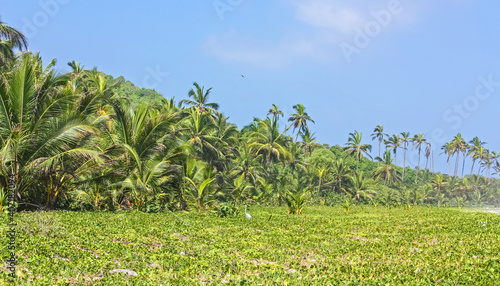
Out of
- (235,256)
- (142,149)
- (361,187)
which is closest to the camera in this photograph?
(235,256)

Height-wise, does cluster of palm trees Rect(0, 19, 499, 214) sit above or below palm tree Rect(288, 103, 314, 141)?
below

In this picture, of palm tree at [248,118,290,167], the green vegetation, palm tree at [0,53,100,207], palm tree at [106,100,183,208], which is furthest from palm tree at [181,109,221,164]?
the green vegetation

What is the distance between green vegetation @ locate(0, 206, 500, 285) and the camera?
17.5 feet

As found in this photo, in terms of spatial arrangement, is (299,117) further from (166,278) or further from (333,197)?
(166,278)

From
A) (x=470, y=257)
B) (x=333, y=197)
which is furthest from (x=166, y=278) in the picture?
(x=333, y=197)

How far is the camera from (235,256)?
689 cm

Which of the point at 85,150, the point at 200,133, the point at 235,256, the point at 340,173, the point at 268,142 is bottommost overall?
the point at 235,256

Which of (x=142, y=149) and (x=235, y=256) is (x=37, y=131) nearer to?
(x=142, y=149)

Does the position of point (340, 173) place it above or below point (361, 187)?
above

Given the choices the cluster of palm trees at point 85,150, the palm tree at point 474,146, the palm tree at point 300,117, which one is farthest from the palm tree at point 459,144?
the cluster of palm trees at point 85,150

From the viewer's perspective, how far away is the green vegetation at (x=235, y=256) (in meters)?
5.32

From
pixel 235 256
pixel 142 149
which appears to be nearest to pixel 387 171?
pixel 142 149

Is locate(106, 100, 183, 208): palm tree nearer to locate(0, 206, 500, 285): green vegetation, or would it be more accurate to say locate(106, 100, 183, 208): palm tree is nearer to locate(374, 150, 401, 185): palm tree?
locate(0, 206, 500, 285): green vegetation

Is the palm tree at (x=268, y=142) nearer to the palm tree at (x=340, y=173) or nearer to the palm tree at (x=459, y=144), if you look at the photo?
the palm tree at (x=340, y=173)
